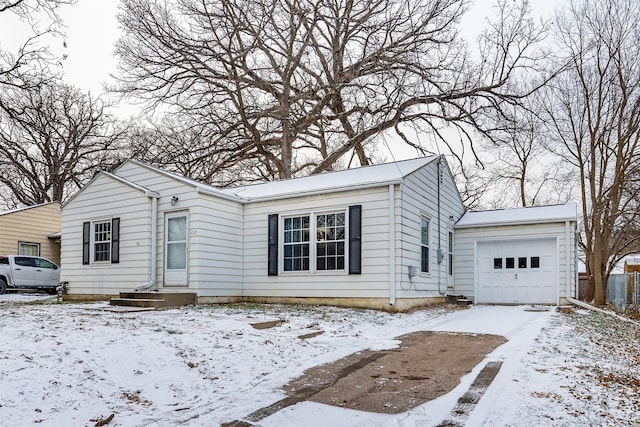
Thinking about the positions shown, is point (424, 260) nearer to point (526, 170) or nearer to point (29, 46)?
point (29, 46)

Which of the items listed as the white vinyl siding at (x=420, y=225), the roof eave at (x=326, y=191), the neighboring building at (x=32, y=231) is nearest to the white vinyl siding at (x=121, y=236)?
the roof eave at (x=326, y=191)

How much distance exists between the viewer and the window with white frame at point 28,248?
21047mm

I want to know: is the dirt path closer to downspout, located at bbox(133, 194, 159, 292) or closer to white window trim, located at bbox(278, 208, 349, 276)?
white window trim, located at bbox(278, 208, 349, 276)

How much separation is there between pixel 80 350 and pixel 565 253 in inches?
505

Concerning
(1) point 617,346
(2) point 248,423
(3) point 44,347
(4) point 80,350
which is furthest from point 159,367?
(1) point 617,346

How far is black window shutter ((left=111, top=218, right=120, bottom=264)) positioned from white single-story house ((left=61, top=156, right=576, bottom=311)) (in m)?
0.03

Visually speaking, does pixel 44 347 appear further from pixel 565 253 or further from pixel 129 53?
pixel 129 53

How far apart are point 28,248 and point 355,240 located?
16.8 metres

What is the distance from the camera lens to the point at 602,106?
1688 centimetres

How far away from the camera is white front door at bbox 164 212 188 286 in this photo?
469 inches

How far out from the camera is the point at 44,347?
17.0 feet

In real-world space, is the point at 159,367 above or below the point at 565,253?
below

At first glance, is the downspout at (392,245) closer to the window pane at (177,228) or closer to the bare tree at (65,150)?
the window pane at (177,228)

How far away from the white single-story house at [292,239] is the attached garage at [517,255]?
39mm
